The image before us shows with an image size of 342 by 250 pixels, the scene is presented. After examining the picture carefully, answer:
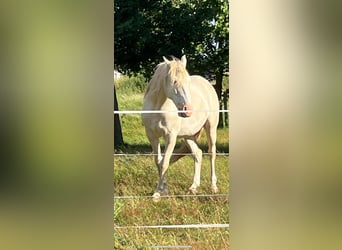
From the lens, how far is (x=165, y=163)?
2746 mm

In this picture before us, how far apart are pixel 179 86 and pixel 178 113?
149 millimetres

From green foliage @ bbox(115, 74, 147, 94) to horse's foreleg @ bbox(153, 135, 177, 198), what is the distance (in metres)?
0.31

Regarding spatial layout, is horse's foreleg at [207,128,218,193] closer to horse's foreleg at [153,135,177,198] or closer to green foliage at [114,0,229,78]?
horse's foreleg at [153,135,177,198]

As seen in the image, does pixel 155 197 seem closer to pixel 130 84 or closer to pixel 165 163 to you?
pixel 165 163

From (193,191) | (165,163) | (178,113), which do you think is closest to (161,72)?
(178,113)

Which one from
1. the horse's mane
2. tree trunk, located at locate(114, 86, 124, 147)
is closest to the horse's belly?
the horse's mane

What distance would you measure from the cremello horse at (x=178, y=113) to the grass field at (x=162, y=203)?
0.11 feet

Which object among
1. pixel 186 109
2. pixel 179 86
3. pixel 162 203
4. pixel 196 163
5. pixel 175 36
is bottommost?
pixel 162 203

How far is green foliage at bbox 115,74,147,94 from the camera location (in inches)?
107

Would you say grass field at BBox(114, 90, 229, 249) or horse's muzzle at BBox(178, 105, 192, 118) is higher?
horse's muzzle at BBox(178, 105, 192, 118)
